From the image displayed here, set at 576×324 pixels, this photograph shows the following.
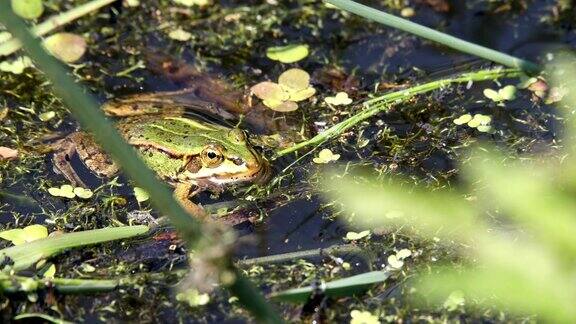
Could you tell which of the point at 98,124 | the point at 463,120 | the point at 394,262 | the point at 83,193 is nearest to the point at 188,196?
the point at 83,193

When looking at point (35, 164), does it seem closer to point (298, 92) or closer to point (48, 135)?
point (48, 135)

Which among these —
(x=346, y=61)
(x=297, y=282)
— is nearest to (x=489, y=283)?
(x=297, y=282)

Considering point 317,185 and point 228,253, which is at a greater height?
point 228,253

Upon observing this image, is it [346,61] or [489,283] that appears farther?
[346,61]

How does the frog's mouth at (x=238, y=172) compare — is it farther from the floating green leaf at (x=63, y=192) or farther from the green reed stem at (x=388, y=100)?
the floating green leaf at (x=63, y=192)

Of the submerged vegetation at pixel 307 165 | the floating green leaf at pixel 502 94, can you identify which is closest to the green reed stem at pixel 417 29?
the submerged vegetation at pixel 307 165

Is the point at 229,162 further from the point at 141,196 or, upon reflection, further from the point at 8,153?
the point at 8,153

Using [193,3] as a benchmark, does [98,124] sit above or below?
above
